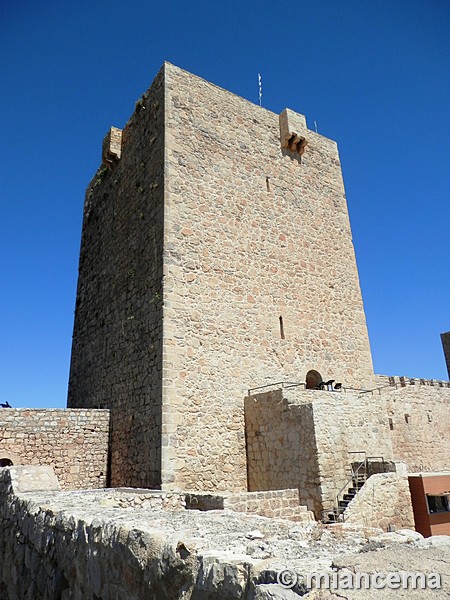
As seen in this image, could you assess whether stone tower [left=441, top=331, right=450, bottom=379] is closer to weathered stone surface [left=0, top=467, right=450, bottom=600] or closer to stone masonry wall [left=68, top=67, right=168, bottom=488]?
stone masonry wall [left=68, top=67, right=168, bottom=488]

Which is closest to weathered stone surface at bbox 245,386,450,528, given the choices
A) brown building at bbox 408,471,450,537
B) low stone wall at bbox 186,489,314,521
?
brown building at bbox 408,471,450,537

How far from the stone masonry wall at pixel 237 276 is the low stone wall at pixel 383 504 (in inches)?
118

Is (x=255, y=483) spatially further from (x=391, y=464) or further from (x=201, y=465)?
(x=391, y=464)

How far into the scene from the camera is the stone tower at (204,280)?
9969 mm

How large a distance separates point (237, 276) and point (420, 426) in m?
7.91

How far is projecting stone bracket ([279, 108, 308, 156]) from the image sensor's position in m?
14.2

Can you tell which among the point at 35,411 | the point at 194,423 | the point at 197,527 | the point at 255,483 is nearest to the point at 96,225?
the point at 35,411

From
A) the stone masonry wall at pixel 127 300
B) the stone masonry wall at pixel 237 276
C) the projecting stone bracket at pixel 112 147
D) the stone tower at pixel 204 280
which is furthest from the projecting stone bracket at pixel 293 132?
the projecting stone bracket at pixel 112 147

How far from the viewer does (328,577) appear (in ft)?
6.27

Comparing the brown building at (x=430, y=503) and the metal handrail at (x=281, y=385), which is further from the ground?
the metal handrail at (x=281, y=385)

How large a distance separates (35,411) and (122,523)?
27.7ft

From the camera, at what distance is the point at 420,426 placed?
14.4 m

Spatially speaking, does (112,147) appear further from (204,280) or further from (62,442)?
(62,442)

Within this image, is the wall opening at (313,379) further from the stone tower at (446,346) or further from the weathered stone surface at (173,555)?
the stone tower at (446,346)
